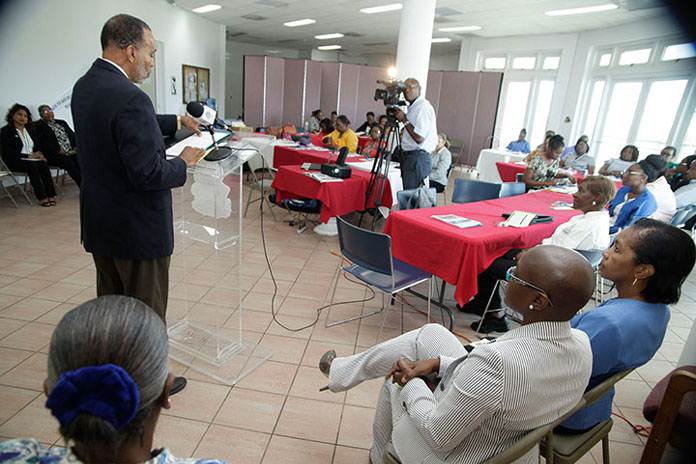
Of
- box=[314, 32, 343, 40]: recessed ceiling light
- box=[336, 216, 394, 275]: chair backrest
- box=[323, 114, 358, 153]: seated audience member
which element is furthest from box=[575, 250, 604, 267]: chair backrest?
box=[314, 32, 343, 40]: recessed ceiling light

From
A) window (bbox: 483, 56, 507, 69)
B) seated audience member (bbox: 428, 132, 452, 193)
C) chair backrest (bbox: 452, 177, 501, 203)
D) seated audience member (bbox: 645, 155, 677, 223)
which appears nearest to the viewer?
seated audience member (bbox: 645, 155, 677, 223)

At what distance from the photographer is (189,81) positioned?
10.1 m

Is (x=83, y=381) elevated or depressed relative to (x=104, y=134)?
depressed

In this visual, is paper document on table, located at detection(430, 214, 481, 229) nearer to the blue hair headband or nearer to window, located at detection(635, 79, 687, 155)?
the blue hair headband

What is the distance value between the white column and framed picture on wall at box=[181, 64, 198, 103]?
6200 millimetres

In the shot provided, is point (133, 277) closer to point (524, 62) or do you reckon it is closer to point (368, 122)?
point (368, 122)

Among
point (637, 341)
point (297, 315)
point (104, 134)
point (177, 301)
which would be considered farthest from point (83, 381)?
point (177, 301)

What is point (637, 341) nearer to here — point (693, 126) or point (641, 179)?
point (641, 179)

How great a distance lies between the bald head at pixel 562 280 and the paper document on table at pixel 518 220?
1885mm

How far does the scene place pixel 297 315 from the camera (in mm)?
2898

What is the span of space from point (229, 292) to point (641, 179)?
3625 mm

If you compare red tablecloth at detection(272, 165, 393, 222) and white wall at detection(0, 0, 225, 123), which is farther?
white wall at detection(0, 0, 225, 123)

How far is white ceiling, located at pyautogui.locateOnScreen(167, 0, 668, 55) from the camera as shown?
25.0 feet

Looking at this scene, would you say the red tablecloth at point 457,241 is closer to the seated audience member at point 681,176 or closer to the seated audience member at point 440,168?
the seated audience member at point 440,168
